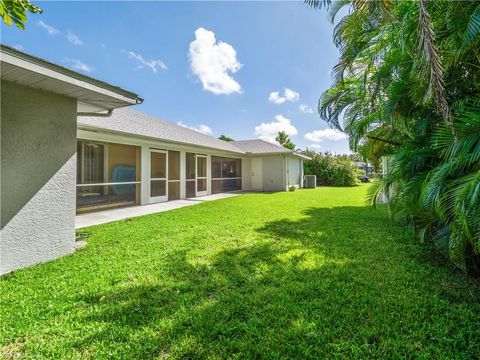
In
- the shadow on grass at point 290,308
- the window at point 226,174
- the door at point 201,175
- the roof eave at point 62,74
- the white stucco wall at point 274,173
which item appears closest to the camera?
the shadow on grass at point 290,308

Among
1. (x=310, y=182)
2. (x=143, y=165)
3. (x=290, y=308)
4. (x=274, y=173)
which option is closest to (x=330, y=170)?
(x=310, y=182)

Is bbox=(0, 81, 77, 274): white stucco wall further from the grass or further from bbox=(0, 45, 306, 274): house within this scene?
the grass

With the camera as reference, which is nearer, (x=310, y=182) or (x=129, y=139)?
(x=129, y=139)

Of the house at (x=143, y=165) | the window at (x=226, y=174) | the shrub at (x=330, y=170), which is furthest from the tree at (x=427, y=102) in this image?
the shrub at (x=330, y=170)

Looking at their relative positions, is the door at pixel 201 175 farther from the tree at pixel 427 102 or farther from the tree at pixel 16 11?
the tree at pixel 16 11

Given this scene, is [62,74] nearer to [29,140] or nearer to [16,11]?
[29,140]

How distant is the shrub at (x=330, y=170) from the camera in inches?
1021

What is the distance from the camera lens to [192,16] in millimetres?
10883

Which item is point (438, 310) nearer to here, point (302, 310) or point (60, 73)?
point (302, 310)

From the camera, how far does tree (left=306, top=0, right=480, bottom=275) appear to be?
111 inches

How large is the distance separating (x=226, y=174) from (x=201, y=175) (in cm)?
341

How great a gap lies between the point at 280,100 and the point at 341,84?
54.0 feet

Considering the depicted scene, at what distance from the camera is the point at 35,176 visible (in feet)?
14.1

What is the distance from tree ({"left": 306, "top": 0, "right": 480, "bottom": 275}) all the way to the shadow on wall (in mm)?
5877
